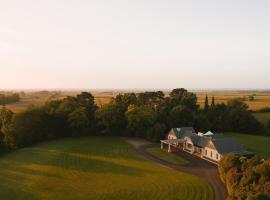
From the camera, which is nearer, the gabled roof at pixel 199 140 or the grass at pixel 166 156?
the grass at pixel 166 156

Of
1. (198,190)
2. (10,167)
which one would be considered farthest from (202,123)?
(10,167)

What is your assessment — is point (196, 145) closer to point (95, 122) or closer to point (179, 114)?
point (179, 114)

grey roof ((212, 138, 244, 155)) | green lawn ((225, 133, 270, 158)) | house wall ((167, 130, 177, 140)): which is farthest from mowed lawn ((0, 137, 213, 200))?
green lawn ((225, 133, 270, 158))

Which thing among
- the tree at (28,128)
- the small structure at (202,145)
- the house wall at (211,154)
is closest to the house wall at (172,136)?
the small structure at (202,145)

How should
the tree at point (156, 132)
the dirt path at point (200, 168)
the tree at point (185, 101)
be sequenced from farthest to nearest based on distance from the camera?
the tree at point (185, 101) → the tree at point (156, 132) → the dirt path at point (200, 168)

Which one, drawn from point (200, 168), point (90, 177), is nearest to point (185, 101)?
point (200, 168)

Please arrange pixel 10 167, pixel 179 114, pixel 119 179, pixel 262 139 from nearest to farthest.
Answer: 1. pixel 119 179
2. pixel 10 167
3. pixel 262 139
4. pixel 179 114

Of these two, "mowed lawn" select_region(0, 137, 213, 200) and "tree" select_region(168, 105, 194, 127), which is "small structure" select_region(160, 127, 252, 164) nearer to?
"tree" select_region(168, 105, 194, 127)

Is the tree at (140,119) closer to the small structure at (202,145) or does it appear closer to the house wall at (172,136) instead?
the house wall at (172,136)
